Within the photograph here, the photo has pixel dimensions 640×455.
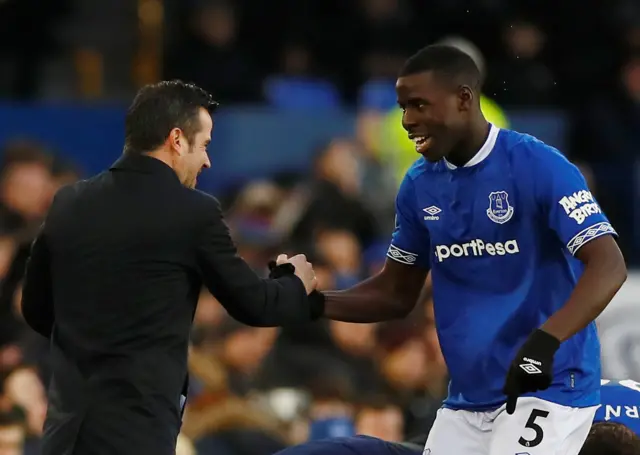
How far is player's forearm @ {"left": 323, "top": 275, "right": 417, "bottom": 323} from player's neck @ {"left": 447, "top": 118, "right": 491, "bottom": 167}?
0.71 m

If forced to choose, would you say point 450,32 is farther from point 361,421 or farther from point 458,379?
point 458,379

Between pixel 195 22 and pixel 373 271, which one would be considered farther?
pixel 195 22

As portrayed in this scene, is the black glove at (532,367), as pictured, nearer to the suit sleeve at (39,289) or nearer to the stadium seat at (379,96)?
the suit sleeve at (39,289)

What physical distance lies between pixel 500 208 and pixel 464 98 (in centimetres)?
37

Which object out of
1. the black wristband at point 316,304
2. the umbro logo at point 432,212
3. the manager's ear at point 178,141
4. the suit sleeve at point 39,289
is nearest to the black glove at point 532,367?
the umbro logo at point 432,212

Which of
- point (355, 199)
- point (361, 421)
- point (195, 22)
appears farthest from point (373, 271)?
point (195, 22)

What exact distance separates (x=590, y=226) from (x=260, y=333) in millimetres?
3875

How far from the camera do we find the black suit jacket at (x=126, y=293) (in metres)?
4.37

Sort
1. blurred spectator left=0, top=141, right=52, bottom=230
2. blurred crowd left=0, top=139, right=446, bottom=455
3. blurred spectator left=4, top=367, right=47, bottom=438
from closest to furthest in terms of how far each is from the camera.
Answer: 1. blurred spectator left=4, top=367, right=47, bottom=438
2. blurred crowd left=0, top=139, right=446, bottom=455
3. blurred spectator left=0, top=141, right=52, bottom=230

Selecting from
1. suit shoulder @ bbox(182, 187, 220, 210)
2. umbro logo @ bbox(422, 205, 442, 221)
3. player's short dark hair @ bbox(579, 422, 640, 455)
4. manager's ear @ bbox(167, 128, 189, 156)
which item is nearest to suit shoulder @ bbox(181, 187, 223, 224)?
suit shoulder @ bbox(182, 187, 220, 210)

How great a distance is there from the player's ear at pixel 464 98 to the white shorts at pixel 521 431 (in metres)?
0.94

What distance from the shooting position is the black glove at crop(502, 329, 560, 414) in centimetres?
428

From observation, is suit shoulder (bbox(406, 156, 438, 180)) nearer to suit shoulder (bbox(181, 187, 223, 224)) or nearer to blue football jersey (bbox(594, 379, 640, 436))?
suit shoulder (bbox(181, 187, 223, 224))

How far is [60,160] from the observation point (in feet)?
31.8
